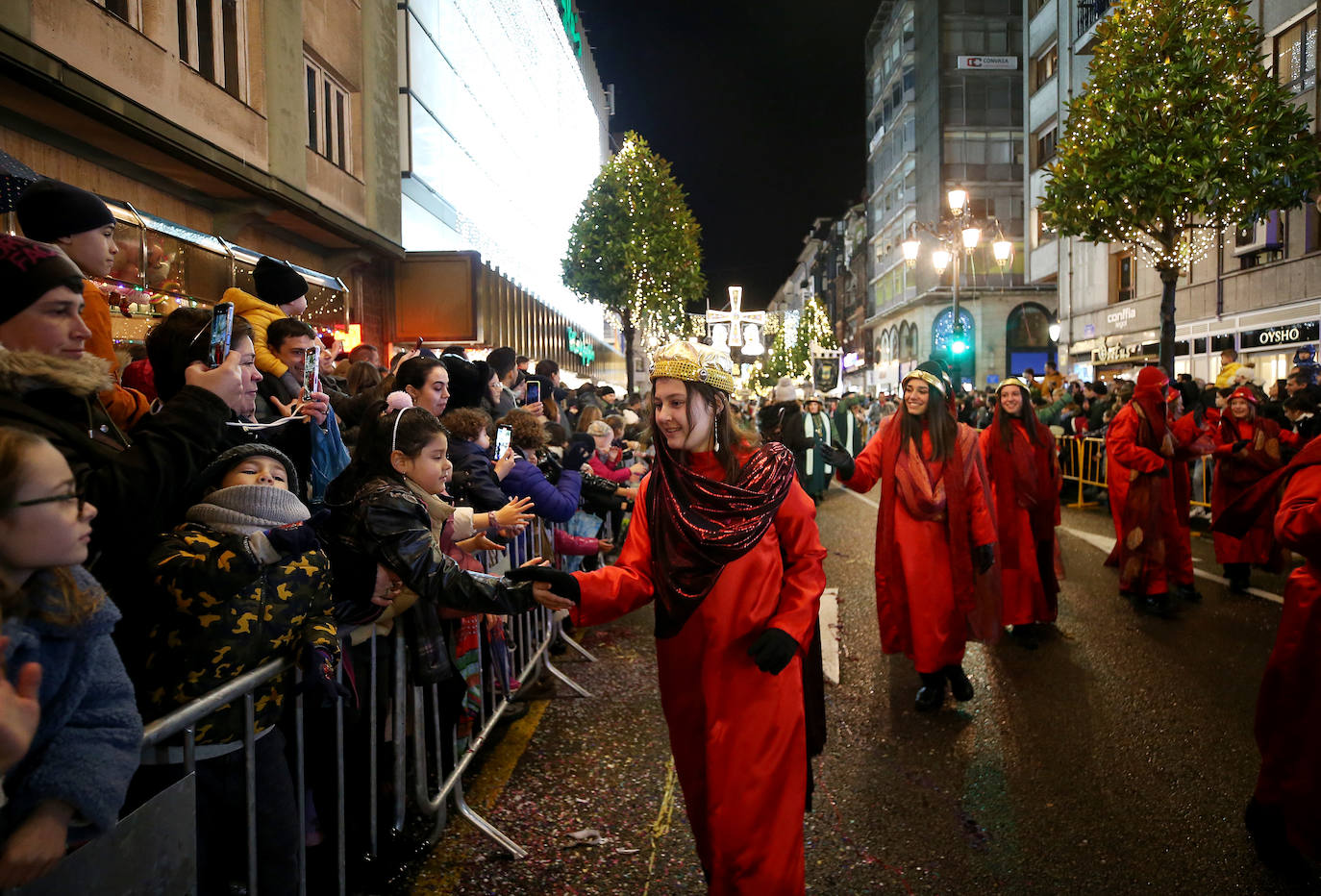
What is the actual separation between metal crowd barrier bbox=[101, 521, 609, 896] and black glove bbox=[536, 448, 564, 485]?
3.83 ft

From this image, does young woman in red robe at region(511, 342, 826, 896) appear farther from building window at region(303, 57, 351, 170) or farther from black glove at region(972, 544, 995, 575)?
building window at region(303, 57, 351, 170)

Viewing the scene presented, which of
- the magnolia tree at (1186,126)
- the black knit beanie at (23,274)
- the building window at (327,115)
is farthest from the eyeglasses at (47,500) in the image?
the magnolia tree at (1186,126)

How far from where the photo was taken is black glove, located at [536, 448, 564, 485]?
20.5 ft

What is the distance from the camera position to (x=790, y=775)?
2.91 meters

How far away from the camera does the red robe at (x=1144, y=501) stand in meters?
7.63

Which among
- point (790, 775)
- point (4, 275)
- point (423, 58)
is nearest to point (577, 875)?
point (790, 775)

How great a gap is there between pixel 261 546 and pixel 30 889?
3.59 feet

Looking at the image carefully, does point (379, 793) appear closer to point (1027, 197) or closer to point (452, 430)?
point (452, 430)

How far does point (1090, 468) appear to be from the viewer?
15297 millimetres

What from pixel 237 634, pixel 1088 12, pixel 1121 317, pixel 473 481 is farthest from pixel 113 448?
pixel 1088 12

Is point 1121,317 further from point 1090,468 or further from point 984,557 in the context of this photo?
point 984,557

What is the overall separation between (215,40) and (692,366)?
11.8 meters

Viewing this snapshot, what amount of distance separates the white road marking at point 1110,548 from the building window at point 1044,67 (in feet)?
90.5

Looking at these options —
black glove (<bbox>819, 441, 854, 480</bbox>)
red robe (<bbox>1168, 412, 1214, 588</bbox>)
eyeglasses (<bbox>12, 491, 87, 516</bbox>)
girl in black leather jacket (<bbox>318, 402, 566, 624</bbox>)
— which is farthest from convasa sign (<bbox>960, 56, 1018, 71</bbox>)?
eyeglasses (<bbox>12, 491, 87, 516</bbox>)
